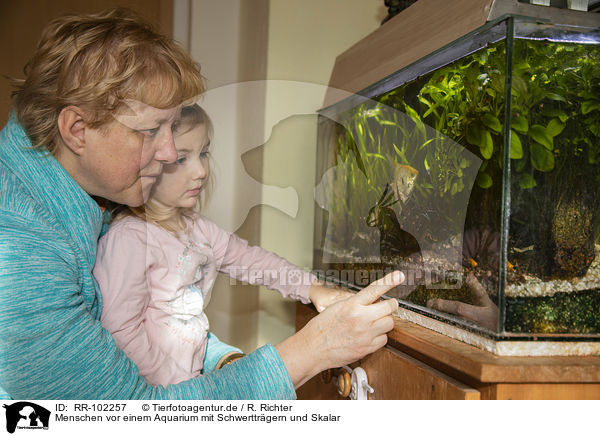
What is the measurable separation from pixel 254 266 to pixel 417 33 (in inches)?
19.9

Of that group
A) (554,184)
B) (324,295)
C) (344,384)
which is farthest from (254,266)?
(554,184)

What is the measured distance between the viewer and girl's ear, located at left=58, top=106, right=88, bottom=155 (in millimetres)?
Answer: 633

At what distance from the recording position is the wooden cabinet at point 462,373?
0.50 m

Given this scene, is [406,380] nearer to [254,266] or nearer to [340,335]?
[340,335]

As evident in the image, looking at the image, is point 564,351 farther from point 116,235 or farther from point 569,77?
point 116,235

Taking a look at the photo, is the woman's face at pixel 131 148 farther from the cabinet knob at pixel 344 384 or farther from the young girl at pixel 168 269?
the cabinet knob at pixel 344 384

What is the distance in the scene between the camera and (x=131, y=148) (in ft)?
2.08

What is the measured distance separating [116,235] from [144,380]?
0.73 feet

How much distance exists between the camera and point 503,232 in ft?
1.73
